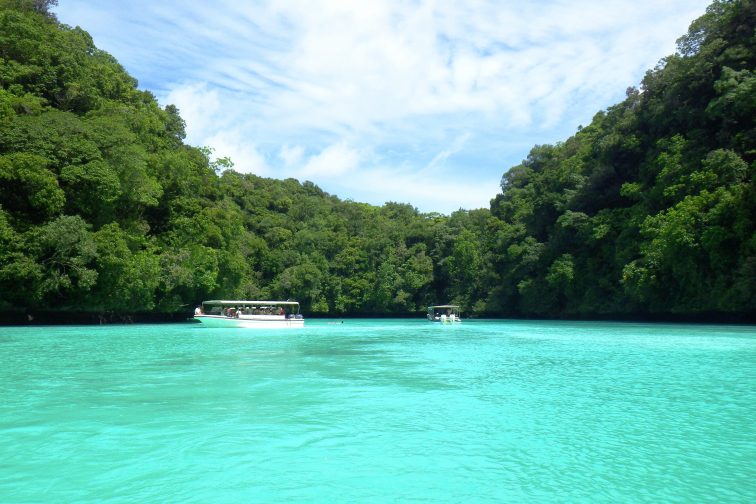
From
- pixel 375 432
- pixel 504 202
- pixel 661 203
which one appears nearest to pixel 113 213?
pixel 375 432

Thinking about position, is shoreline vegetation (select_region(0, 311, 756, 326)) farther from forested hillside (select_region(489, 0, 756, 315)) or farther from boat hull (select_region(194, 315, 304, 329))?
boat hull (select_region(194, 315, 304, 329))

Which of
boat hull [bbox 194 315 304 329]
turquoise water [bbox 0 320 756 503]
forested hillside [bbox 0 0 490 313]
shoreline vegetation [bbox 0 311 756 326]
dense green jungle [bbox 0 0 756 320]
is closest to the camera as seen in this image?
turquoise water [bbox 0 320 756 503]

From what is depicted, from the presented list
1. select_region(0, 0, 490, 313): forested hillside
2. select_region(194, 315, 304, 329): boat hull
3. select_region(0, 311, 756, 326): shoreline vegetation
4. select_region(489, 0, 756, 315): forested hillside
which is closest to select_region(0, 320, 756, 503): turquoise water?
select_region(0, 0, 490, 313): forested hillside

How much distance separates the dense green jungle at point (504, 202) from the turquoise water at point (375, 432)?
51.0ft

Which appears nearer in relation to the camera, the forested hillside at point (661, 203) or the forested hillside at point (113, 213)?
the forested hillside at point (113, 213)

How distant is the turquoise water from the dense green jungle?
15.5 meters

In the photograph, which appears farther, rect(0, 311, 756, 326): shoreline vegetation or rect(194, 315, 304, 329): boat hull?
rect(194, 315, 304, 329): boat hull

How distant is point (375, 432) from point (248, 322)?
1121 inches

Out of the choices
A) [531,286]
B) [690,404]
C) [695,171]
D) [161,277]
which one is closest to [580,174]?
[531,286]

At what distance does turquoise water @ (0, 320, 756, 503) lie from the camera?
5.59m

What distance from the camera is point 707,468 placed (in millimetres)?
6094

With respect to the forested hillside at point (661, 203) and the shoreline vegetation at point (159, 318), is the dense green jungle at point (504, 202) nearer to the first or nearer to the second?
the forested hillside at point (661, 203)

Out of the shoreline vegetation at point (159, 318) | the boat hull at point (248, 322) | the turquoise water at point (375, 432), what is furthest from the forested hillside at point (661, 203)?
the boat hull at point (248, 322)

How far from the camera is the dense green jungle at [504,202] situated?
27.8 meters
